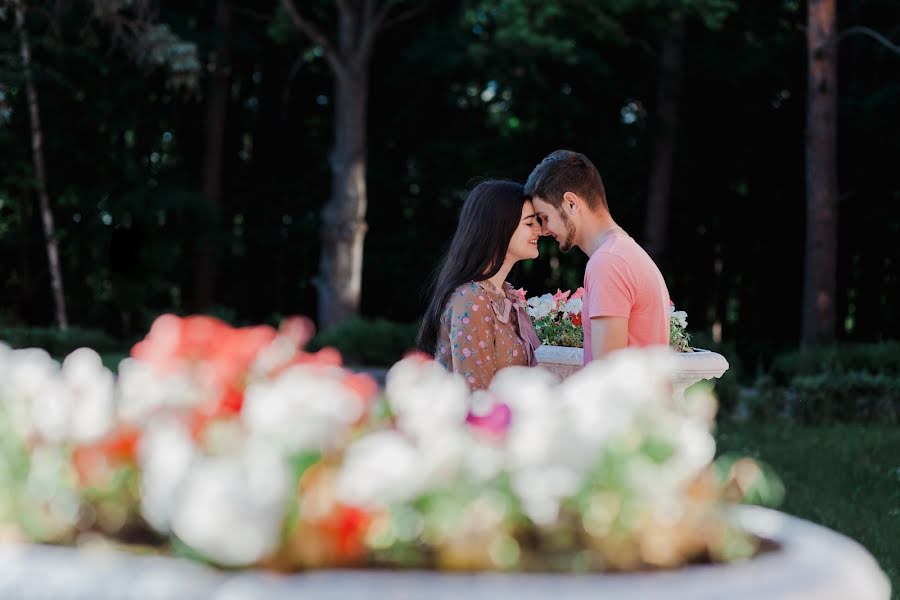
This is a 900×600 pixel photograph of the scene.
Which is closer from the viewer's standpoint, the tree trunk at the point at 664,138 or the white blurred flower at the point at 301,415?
the white blurred flower at the point at 301,415

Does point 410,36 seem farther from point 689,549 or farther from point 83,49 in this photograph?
point 689,549

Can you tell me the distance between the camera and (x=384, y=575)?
1.67 meters

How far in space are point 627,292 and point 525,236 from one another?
0.74 m

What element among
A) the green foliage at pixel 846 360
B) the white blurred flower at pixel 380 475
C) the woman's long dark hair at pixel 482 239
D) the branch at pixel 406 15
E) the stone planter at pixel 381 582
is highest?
the branch at pixel 406 15

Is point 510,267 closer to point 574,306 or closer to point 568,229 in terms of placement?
point 568,229

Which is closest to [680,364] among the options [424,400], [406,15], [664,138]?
[424,400]

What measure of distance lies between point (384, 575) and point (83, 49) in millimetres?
18462

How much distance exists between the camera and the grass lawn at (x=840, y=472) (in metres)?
6.51

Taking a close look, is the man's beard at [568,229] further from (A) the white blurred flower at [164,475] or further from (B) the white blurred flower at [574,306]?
(A) the white blurred flower at [164,475]

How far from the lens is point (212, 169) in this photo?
1992cm

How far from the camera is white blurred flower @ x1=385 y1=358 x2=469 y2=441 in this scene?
188 cm

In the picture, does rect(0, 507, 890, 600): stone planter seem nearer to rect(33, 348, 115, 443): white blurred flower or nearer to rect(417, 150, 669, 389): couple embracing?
rect(33, 348, 115, 443): white blurred flower

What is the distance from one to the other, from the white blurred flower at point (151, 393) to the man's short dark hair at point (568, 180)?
6.91ft

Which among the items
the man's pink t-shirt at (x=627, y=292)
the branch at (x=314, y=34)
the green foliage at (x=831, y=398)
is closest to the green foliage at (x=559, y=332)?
the man's pink t-shirt at (x=627, y=292)
